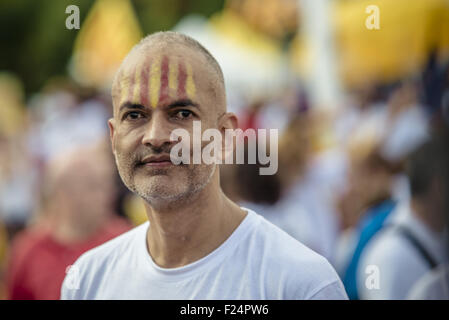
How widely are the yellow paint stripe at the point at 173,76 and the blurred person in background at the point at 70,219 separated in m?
1.71

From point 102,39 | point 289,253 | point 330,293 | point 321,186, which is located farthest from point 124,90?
point 102,39

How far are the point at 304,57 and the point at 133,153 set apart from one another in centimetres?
549

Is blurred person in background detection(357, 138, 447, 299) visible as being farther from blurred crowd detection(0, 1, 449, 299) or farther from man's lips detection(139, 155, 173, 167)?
man's lips detection(139, 155, 173, 167)

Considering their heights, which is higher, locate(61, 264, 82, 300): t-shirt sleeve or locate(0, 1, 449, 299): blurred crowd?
locate(0, 1, 449, 299): blurred crowd

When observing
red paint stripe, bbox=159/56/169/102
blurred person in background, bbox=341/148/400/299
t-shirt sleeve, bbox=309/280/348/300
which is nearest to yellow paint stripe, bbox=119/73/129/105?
red paint stripe, bbox=159/56/169/102

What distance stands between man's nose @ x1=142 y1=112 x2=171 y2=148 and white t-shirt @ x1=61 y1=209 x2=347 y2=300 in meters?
0.35

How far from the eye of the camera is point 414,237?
3.26 m

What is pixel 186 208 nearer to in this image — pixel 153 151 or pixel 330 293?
pixel 153 151

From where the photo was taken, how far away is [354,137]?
5.56m

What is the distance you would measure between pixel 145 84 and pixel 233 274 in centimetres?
59

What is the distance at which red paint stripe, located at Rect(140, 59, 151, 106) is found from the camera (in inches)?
80.4

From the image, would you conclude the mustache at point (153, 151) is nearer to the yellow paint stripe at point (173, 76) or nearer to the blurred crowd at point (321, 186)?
the yellow paint stripe at point (173, 76)
